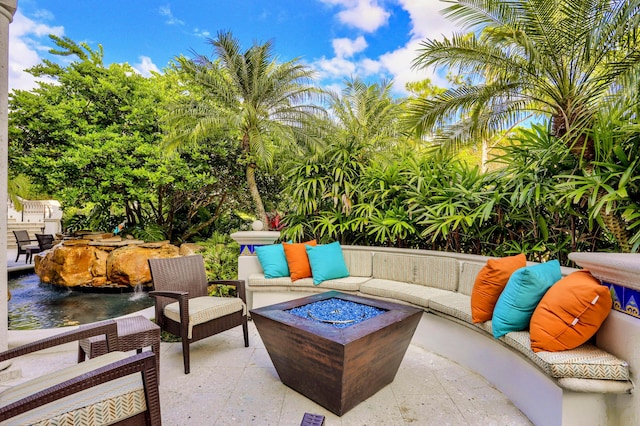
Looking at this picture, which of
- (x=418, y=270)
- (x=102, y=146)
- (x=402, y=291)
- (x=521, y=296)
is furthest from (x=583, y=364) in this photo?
(x=102, y=146)

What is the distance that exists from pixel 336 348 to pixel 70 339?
140cm

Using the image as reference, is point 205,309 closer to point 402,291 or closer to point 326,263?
point 326,263

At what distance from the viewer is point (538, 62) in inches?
118

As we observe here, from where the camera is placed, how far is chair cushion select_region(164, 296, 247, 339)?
103 inches

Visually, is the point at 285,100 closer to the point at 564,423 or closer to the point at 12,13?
the point at 12,13

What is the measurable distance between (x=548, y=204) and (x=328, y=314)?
2.05 m

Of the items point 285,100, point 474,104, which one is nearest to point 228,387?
point 474,104

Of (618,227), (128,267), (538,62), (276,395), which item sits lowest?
(276,395)

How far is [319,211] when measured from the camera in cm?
480

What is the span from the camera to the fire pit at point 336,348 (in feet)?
6.33

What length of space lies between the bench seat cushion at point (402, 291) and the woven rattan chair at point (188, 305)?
51.6 inches

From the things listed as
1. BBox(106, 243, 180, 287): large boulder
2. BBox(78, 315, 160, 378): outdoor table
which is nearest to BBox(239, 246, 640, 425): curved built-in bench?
BBox(78, 315, 160, 378): outdoor table

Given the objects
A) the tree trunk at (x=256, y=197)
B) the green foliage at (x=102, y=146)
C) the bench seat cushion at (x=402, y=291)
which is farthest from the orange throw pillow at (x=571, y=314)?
the green foliage at (x=102, y=146)

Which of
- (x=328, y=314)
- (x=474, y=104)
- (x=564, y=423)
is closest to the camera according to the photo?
(x=564, y=423)
